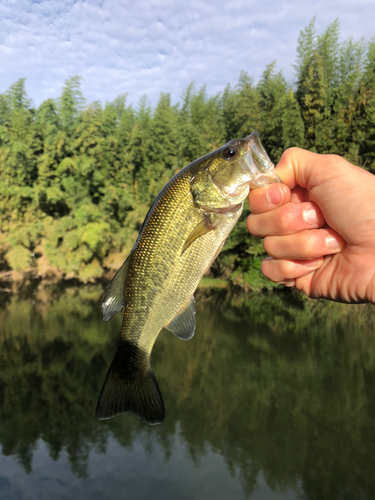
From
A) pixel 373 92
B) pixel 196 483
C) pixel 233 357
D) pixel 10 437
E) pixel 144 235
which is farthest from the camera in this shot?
pixel 373 92

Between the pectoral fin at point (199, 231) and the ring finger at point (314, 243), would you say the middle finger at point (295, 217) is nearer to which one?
the ring finger at point (314, 243)

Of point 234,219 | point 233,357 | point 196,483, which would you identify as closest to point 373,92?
point 233,357

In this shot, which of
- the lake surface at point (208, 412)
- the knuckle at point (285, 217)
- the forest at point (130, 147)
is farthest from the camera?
the forest at point (130, 147)

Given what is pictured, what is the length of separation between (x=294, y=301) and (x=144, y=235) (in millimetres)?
20183

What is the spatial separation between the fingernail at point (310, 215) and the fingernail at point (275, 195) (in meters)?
0.18

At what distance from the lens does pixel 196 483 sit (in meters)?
9.80

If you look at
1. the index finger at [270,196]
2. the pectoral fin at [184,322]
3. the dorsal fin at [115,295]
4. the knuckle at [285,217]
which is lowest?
the pectoral fin at [184,322]

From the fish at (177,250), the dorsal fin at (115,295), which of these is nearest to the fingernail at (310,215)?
the fish at (177,250)

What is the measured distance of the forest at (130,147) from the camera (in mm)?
22922

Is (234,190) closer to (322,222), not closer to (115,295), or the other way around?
(322,222)

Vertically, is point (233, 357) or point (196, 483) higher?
point (233, 357)

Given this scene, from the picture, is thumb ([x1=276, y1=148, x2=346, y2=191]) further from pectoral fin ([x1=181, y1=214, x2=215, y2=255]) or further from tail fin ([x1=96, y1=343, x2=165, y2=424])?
tail fin ([x1=96, y1=343, x2=165, y2=424])

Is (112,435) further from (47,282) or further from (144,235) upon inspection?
(47,282)

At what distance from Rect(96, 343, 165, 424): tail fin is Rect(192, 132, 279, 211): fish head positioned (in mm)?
873
